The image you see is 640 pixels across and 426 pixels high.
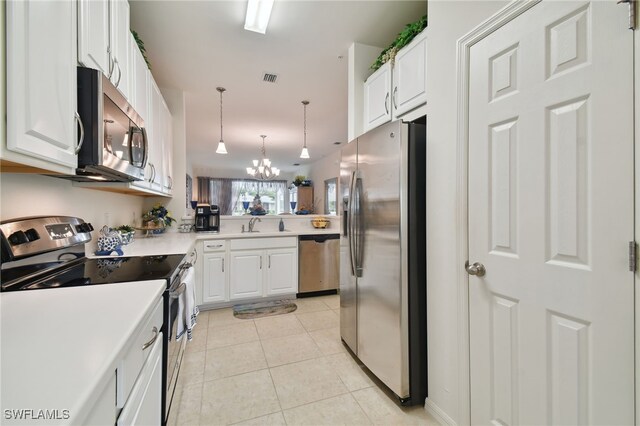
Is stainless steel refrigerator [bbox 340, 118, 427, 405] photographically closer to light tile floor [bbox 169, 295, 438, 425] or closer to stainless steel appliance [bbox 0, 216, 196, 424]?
light tile floor [bbox 169, 295, 438, 425]

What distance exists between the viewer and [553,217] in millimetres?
1049

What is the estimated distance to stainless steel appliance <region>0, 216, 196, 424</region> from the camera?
3.61ft

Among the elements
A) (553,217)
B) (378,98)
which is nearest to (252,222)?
(378,98)

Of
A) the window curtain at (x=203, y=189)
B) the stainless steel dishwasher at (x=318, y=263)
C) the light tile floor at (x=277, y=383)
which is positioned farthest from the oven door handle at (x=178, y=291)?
Result: the window curtain at (x=203, y=189)

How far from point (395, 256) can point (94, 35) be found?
1.88 meters

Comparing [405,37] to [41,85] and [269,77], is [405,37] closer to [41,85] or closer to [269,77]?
[269,77]

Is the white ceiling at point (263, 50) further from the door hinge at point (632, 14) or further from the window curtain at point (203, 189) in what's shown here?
the window curtain at point (203, 189)

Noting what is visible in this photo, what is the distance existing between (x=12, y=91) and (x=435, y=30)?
187 centimetres

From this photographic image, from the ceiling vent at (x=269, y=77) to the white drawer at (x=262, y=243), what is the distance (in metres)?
1.89

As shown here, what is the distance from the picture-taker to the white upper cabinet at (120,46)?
149 cm

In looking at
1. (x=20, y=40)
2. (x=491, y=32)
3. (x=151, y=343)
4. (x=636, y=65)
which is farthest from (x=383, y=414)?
(x=20, y=40)

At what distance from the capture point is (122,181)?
72.4 inches

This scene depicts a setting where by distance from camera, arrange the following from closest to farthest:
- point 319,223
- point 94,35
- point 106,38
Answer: point 94,35 < point 106,38 < point 319,223

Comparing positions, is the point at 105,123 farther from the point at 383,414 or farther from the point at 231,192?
the point at 231,192
